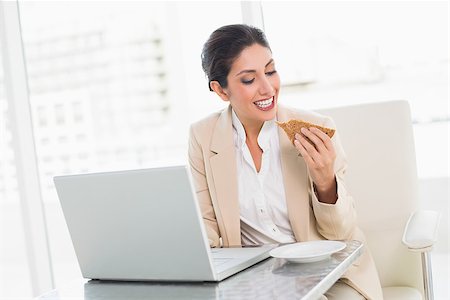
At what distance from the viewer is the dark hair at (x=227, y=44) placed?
1.98m

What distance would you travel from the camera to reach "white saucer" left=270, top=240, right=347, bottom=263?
57.3 inches

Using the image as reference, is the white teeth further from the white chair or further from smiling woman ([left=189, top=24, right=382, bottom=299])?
the white chair

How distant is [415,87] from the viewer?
264 cm

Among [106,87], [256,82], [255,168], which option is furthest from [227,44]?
[106,87]

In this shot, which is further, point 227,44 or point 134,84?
point 134,84

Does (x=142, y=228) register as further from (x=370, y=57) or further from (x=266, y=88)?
(x=370, y=57)

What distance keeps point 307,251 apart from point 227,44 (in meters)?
0.75

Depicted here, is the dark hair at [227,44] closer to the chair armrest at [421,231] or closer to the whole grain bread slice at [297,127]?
the whole grain bread slice at [297,127]

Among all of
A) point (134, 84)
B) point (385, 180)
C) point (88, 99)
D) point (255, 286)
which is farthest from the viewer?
point (88, 99)

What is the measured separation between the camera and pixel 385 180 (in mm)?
2061

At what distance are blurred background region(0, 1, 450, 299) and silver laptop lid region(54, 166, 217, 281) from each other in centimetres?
128

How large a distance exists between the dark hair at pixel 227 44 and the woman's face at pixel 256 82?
0.02 meters

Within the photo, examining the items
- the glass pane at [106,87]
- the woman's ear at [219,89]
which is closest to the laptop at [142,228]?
the woman's ear at [219,89]

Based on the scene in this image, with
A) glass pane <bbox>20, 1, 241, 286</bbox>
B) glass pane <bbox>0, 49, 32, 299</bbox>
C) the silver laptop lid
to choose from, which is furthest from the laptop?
glass pane <bbox>0, 49, 32, 299</bbox>
